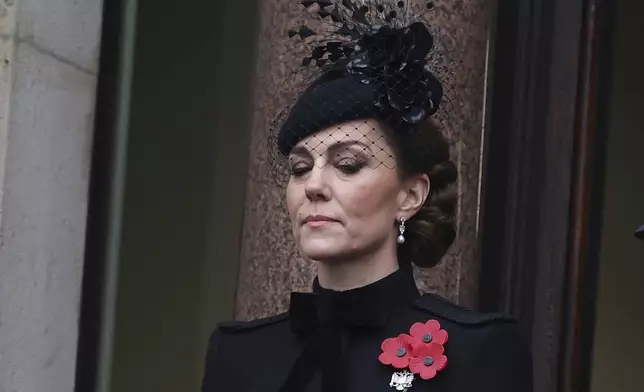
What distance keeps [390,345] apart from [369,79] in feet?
1.38

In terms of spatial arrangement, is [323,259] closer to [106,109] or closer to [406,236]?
[406,236]

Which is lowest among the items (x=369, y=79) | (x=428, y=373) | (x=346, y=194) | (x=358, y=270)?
(x=428, y=373)

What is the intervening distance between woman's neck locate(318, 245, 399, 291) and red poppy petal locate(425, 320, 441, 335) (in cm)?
11

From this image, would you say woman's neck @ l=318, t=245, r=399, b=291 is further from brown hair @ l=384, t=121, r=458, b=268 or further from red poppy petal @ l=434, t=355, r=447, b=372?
red poppy petal @ l=434, t=355, r=447, b=372

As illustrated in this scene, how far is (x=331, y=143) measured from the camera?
5.24 feet

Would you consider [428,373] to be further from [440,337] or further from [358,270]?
[358,270]

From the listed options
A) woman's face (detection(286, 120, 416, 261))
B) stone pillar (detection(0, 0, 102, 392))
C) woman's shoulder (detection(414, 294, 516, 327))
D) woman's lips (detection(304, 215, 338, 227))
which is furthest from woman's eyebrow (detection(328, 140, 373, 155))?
stone pillar (detection(0, 0, 102, 392))

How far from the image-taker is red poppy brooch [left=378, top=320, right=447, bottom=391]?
151cm

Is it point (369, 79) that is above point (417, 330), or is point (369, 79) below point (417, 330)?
above

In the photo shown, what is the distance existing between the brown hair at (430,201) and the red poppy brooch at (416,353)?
0.15 m

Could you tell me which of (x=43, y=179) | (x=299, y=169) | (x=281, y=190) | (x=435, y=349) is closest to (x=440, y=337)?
(x=435, y=349)

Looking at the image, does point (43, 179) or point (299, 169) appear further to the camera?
point (43, 179)

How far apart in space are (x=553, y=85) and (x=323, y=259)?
3.32ft

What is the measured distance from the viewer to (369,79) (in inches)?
64.1
